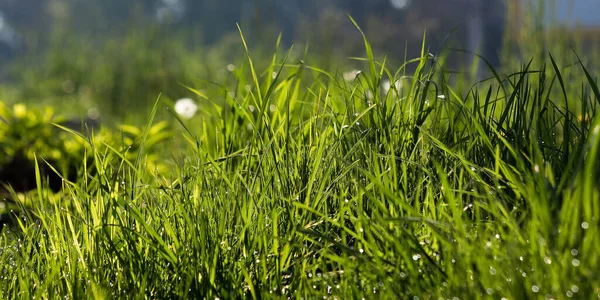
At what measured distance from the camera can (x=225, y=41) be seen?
1018cm

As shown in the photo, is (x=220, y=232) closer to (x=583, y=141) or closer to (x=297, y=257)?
(x=297, y=257)

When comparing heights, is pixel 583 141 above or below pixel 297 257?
above

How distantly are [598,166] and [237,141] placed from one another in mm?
1138

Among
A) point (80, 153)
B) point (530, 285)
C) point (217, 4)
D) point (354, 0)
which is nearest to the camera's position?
point (530, 285)

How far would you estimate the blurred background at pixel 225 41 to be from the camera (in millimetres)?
4789

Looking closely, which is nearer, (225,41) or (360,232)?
(360,232)

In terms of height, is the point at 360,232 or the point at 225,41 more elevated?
the point at 360,232

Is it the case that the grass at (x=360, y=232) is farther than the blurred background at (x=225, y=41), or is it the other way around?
the blurred background at (x=225, y=41)

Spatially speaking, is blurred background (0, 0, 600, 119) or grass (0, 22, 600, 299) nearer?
grass (0, 22, 600, 299)

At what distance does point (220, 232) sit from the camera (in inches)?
60.9

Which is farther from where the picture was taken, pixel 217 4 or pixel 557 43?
pixel 217 4

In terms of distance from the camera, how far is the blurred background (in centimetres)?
479

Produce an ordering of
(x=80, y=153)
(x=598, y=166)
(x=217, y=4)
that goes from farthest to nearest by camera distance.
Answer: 1. (x=217, y=4)
2. (x=80, y=153)
3. (x=598, y=166)

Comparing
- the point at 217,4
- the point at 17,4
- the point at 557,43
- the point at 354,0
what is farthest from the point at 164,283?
the point at 17,4
